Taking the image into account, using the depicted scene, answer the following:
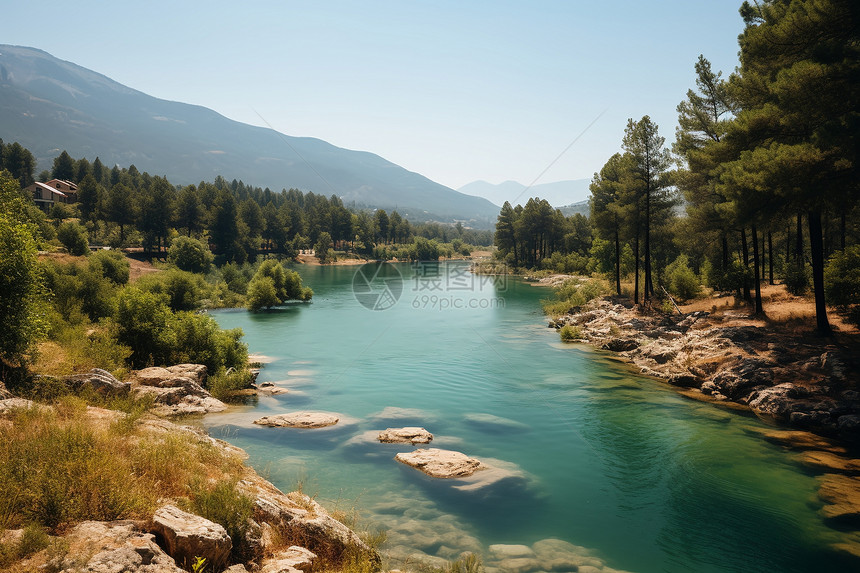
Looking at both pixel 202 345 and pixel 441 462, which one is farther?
pixel 202 345

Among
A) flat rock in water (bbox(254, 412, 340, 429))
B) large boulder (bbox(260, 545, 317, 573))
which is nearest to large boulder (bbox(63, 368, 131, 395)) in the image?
flat rock in water (bbox(254, 412, 340, 429))

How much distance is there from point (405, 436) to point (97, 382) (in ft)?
38.1

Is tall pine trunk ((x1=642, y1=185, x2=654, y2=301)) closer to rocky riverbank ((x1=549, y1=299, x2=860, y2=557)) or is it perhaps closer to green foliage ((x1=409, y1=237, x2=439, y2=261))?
rocky riverbank ((x1=549, y1=299, x2=860, y2=557))

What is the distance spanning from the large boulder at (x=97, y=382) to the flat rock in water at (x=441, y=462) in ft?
34.4

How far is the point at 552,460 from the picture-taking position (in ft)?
60.4

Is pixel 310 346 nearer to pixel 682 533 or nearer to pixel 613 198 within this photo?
pixel 682 533

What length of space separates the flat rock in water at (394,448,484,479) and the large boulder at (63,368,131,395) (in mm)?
10490

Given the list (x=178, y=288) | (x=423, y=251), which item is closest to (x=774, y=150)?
(x=178, y=288)

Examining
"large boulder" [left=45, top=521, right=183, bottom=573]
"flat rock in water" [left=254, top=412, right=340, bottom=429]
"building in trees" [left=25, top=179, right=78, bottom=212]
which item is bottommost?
"flat rock in water" [left=254, top=412, right=340, bottom=429]

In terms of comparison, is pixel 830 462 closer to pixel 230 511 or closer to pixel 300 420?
pixel 230 511

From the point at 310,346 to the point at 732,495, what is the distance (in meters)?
30.7

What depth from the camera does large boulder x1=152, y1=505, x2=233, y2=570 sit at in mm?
7750

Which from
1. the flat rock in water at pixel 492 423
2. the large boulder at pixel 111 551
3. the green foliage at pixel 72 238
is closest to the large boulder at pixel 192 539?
the large boulder at pixel 111 551

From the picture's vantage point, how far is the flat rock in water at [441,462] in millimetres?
16859
